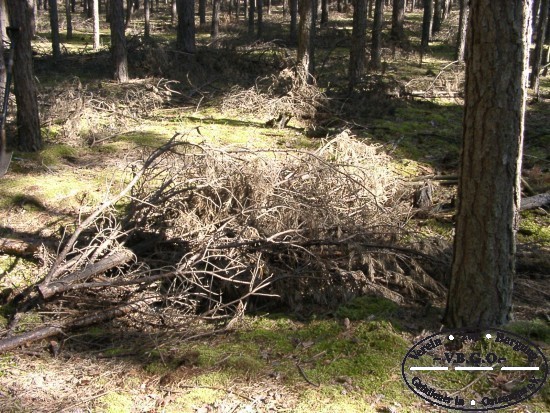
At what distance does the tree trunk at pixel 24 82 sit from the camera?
821 cm

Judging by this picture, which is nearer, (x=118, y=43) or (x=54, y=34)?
(x=118, y=43)

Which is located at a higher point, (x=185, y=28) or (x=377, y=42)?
(x=185, y=28)

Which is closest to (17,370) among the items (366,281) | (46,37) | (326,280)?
(326,280)

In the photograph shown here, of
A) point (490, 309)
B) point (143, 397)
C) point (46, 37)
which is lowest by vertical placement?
point (143, 397)

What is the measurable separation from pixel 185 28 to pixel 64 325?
13.9m

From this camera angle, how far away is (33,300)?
484 centimetres

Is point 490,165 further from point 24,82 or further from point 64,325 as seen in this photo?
point 24,82

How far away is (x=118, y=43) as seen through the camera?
14375 mm

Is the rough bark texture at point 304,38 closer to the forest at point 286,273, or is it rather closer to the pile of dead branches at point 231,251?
the forest at point 286,273

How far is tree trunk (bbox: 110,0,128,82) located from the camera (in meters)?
13.9

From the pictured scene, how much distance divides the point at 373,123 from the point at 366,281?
7.34m

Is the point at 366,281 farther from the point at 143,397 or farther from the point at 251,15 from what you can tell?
the point at 251,15

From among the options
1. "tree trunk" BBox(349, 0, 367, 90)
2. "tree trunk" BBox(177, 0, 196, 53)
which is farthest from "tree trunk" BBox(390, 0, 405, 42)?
"tree trunk" BBox(177, 0, 196, 53)

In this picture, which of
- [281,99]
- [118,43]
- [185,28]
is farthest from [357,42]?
[118,43]
